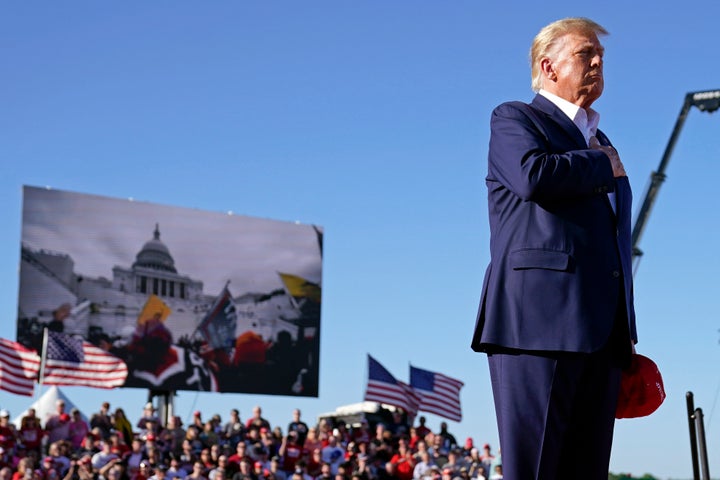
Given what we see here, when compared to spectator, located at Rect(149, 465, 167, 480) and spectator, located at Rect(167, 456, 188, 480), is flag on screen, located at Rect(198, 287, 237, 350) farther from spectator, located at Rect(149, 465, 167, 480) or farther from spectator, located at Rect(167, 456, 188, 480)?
spectator, located at Rect(149, 465, 167, 480)

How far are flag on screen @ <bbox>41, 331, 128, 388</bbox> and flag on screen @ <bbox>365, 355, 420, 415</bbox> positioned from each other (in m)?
5.17

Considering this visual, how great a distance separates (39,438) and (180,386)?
9.33m

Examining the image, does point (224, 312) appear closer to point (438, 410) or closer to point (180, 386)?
point (180, 386)

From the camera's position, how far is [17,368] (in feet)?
71.8

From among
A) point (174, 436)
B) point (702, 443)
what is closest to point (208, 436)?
point (174, 436)

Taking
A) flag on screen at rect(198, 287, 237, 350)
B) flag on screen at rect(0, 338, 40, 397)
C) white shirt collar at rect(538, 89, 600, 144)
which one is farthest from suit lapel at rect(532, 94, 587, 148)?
flag on screen at rect(198, 287, 237, 350)

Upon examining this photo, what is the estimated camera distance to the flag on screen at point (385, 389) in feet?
80.2

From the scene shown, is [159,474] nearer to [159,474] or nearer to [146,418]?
[159,474]

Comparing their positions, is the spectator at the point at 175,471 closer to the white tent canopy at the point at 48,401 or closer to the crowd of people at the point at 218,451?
the crowd of people at the point at 218,451

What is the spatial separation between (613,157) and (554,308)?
1.47 ft

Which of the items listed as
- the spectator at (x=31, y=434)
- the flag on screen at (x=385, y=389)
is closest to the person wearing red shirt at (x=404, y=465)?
the spectator at (x=31, y=434)

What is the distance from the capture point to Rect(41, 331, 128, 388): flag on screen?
2294 centimetres

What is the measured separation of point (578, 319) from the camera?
2609 millimetres

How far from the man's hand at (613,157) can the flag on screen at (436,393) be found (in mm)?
22633
